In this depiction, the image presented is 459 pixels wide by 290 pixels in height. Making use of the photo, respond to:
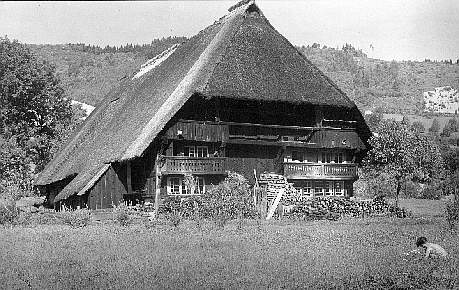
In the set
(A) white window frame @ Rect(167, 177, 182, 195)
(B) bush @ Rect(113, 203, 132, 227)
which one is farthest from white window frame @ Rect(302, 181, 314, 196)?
(B) bush @ Rect(113, 203, 132, 227)

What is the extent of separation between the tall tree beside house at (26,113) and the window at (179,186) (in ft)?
53.1

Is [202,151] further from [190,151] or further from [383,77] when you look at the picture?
Result: [383,77]

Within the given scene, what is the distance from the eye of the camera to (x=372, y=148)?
108 ft

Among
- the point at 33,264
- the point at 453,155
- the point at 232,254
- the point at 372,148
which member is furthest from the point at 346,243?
the point at 453,155

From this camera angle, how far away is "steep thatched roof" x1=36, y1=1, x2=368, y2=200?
28766 mm

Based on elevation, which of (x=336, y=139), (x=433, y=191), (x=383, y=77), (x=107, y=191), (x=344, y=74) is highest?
(x=344, y=74)

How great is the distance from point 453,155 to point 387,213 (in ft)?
87.1

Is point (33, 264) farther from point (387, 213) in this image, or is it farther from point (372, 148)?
point (372, 148)

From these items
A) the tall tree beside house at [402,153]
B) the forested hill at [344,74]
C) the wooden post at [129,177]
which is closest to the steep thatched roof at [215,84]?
the wooden post at [129,177]

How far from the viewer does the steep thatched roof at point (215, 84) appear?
94.4 ft

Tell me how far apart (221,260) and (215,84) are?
16697 millimetres

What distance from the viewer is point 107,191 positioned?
93.6 ft

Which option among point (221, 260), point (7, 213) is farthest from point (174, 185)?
point (221, 260)

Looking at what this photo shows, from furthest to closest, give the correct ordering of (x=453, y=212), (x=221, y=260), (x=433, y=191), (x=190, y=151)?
(x=433, y=191) < (x=190, y=151) < (x=453, y=212) < (x=221, y=260)
